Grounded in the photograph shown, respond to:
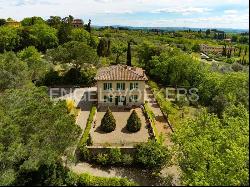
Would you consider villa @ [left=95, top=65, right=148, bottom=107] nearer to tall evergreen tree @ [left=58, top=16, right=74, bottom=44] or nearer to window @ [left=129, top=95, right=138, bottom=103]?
window @ [left=129, top=95, right=138, bottom=103]

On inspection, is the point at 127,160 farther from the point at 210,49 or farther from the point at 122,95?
the point at 210,49

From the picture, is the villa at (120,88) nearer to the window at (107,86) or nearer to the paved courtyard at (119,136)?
the window at (107,86)

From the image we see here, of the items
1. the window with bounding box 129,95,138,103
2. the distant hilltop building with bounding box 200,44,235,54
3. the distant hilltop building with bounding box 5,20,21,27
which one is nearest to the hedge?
the window with bounding box 129,95,138,103

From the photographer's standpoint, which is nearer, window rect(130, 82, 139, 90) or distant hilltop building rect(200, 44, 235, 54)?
window rect(130, 82, 139, 90)

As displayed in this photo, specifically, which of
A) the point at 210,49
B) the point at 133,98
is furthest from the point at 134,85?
the point at 210,49

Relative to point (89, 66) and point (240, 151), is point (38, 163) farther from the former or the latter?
point (89, 66)

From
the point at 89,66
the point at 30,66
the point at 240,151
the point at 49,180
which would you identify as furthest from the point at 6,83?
the point at 240,151

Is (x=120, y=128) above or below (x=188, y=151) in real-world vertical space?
below
